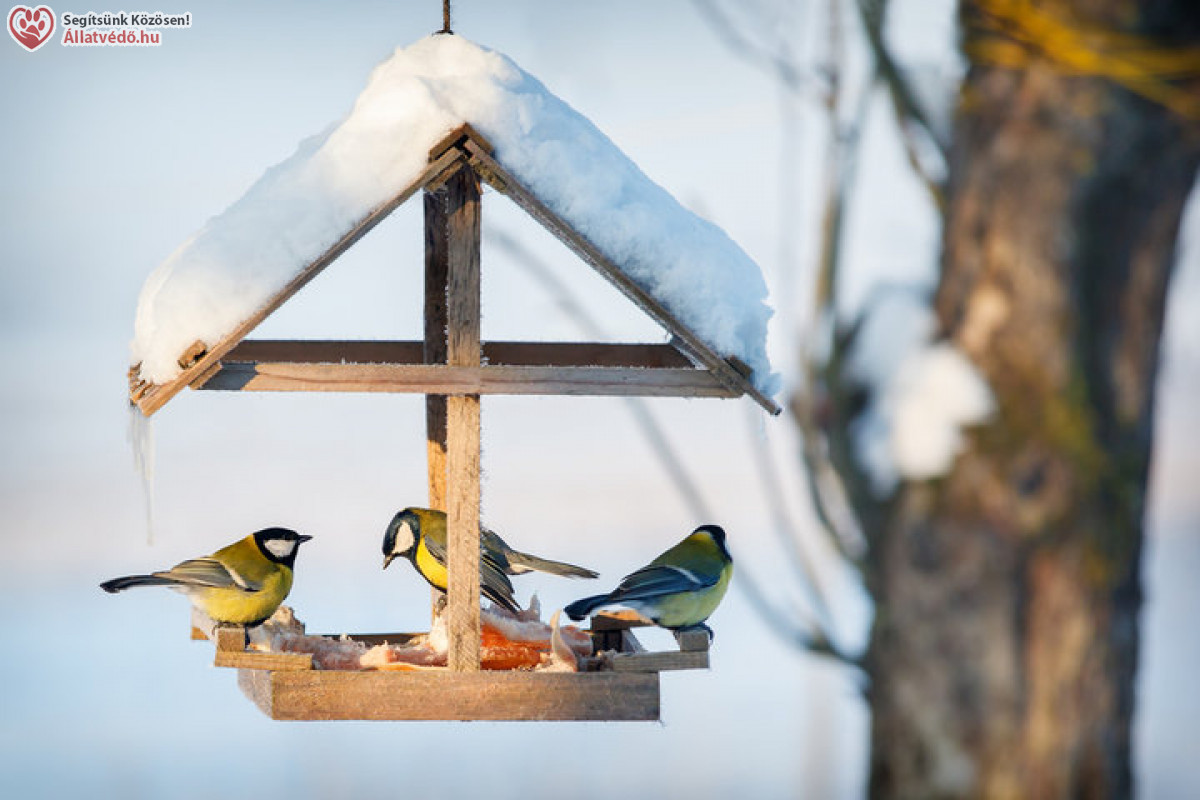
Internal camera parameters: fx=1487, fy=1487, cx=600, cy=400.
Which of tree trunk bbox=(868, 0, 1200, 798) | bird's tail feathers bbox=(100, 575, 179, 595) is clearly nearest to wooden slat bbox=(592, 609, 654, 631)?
bird's tail feathers bbox=(100, 575, 179, 595)

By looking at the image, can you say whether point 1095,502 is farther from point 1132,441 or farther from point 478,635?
point 478,635

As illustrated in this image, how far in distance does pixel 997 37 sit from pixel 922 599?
985 millimetres

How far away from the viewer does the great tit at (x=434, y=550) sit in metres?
4.47

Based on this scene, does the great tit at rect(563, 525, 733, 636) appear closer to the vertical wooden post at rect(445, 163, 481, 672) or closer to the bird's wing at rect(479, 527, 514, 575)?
the vertical wooden post at rect(445, 163, 481, 672)

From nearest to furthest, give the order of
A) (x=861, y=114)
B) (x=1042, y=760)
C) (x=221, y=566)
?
1. (x=861, y=114)
2. (x=1042, y=760)
3. (x=221, y=566)

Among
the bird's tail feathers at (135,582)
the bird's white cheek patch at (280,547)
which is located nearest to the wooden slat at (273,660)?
the bird's tail feathers at (135,582)

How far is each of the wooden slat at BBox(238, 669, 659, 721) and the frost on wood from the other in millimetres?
1562

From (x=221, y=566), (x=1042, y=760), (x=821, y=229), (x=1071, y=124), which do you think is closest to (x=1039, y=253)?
(x=1071, y=124)

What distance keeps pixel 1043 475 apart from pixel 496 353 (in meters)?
2.69

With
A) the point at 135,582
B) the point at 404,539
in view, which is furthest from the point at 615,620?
the point at 135,582

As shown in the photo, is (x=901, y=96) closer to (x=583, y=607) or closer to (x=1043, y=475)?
(x=1043, y=475)

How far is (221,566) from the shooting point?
4.30 metres

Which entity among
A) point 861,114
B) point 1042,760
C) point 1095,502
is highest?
point 861,114

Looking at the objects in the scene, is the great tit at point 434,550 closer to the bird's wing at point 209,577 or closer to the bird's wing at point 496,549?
the bird's wing at point 496,549
